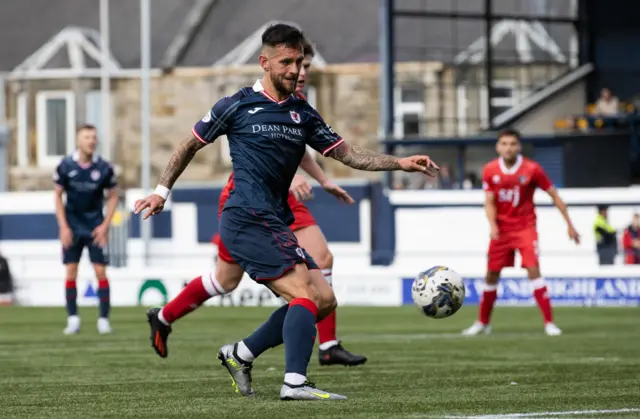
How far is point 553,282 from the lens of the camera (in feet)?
80.6

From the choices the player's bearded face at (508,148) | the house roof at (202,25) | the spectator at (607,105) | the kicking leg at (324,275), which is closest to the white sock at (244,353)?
the kicking leg at (324,275)

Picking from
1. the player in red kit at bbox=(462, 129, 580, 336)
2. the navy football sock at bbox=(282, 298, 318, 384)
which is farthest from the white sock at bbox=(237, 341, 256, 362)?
the player in red kit at bbox=(462, 129, 580, 336)

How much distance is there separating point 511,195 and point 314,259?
493cm

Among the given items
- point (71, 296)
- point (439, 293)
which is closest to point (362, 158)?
point (439, 293)

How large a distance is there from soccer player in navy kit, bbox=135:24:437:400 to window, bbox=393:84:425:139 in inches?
1076

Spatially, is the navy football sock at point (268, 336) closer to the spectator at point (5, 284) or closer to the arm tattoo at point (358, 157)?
the arm tattoo at point (358, 157)

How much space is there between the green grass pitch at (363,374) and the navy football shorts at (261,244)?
0.76 m

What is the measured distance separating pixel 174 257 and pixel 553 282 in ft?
41.5

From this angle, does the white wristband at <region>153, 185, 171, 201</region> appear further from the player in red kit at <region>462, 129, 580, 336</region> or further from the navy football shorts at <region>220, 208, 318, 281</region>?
the player in red kit at <region>462, 129, 580, 336</region>

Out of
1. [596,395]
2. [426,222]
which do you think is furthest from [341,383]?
[426,222]

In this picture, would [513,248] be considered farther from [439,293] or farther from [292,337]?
[292,337]

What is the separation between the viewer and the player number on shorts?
51.8ft

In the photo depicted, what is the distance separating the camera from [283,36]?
8.60 metres

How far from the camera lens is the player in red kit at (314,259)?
33.2 feet
